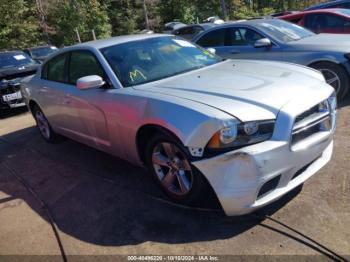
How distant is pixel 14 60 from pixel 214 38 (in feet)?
18.3

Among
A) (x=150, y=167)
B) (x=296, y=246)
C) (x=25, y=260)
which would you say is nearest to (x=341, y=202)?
(x=296, y=246)

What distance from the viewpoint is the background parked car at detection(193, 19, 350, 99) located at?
20.0 ft

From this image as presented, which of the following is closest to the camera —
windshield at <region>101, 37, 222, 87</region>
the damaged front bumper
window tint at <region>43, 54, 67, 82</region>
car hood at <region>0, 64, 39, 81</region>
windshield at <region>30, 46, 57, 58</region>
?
the damaged front bumper

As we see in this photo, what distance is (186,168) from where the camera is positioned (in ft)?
11.5

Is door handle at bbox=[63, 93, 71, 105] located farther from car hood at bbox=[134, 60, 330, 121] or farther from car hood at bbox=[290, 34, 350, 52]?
car hood at bbox=[290, 34, 350, 52]

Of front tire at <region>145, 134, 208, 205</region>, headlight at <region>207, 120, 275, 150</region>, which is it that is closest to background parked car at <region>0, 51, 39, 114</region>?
front tire at <region>145, 134, 208, 205</region>

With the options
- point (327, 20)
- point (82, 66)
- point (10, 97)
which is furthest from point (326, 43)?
point (10, 97)

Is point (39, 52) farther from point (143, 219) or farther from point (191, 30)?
point (143, 219)

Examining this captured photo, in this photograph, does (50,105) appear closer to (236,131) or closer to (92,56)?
(92,56)

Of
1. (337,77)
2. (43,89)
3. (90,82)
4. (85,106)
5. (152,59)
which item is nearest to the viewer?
(90,82)

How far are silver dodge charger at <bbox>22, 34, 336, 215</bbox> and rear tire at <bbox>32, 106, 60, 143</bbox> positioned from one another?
1095 millimetres

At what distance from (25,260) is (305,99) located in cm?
270

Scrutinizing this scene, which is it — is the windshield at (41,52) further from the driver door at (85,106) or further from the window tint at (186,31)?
the driver door at (85,106)

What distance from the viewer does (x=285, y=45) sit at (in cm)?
670
